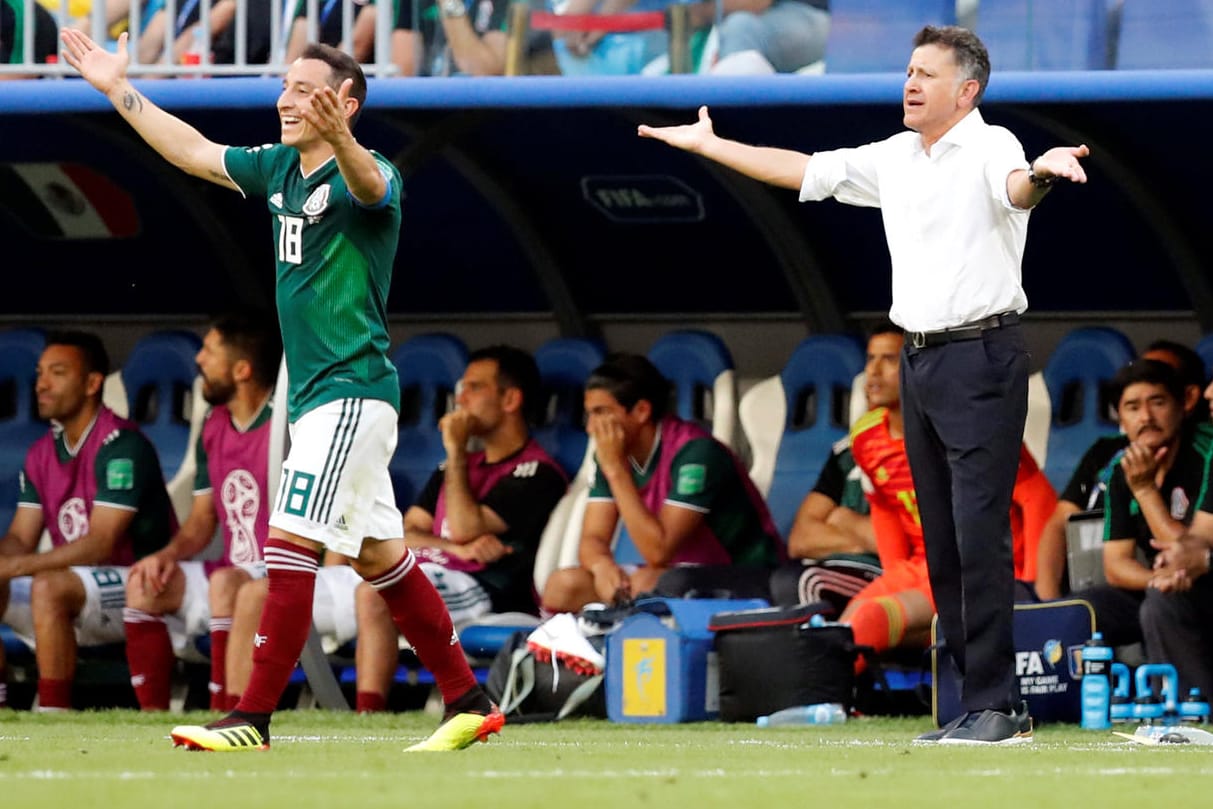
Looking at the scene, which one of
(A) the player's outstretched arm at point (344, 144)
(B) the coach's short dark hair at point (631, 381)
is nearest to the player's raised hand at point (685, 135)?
(A) the player's outstretched arm at point (344, 144)

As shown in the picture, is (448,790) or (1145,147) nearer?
(448,790)

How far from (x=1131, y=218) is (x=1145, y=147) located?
1.74 ft

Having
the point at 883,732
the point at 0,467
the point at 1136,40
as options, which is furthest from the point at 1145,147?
the point at 0,467

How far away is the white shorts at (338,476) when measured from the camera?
5961 millimetres

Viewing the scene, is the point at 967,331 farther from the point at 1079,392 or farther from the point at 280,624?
the point at 1079,392

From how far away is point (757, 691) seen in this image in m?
8.26

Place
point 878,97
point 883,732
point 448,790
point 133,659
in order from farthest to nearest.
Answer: point 133,659 → point 878,97 → point 883,732 → point 448,790

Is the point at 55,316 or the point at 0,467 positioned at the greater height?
the point at 55,316

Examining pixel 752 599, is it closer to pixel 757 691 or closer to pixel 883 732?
pixel 757 691

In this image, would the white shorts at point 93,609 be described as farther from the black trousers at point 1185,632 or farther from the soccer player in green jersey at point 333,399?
the black trousers at point 1185,632

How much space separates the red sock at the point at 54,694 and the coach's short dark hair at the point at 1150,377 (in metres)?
4.10

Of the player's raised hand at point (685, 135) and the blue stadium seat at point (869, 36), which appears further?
the blue stadium seat at point (869, 36)

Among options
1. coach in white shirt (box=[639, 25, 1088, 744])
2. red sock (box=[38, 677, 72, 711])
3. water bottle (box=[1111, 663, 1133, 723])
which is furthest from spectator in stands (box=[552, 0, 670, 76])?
red sock (box=[38, 677, 72, 711])

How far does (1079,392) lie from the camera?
9.55 m
